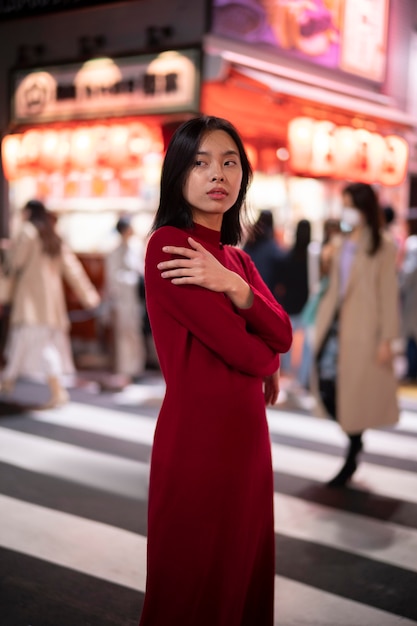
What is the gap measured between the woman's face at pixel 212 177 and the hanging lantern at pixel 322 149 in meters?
7.84

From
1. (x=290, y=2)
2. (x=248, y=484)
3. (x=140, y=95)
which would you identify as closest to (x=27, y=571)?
(x=248, y=484)

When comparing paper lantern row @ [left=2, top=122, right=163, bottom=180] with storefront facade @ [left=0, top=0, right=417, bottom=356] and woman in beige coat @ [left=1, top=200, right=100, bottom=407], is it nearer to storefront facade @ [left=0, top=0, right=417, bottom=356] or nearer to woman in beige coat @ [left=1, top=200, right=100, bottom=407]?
storefront facade @ [left=0, top=0, right=417, bottom=356]

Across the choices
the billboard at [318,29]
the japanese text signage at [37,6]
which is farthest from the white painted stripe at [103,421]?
the billboard at [318,29]

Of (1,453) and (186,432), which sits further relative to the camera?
(1,453)

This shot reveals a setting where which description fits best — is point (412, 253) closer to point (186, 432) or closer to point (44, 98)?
point (44, 98)

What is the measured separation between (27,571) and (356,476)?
2910 mm

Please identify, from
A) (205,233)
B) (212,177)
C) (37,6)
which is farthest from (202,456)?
(37,6)

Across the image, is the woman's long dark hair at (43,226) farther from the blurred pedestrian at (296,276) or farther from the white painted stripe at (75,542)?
the white painted stripe at (75,542)

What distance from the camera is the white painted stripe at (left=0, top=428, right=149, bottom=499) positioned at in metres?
5.65

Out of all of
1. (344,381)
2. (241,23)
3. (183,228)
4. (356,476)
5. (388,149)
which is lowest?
(356,476)

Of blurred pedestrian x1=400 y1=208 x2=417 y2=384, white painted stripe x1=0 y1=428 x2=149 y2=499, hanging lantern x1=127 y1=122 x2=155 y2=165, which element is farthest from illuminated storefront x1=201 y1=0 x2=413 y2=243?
white painted stripe x1=0 y1=428 x2=149 y2=499

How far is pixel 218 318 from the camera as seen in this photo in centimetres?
246

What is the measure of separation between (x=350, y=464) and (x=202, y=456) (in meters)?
3.51

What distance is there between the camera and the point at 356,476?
6.04m
